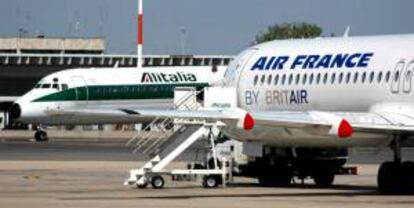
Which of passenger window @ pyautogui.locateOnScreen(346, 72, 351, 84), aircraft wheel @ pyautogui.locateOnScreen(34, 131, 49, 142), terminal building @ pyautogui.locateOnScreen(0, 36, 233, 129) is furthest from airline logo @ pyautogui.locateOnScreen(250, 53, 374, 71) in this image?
terminal building @ pyautogui.locateOnScreen(0, 36, 233, 129)

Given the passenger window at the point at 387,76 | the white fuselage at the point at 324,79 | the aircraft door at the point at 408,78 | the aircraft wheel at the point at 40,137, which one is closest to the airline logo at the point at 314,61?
the white fuselage at the point at 324,79

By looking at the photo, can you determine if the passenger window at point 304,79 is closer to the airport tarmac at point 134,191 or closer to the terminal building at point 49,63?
the airport tarmac at point 134,191

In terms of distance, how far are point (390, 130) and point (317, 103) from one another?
428cm

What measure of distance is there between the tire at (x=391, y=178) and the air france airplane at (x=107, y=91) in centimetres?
4981

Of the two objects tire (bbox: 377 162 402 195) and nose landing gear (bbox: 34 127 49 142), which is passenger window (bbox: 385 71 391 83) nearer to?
tire (bbox: 377 162 402 195)

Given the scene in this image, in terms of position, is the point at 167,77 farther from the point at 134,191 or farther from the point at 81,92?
the point at 134,191

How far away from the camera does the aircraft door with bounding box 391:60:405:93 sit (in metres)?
34.6

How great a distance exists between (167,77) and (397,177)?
50995 millimetres

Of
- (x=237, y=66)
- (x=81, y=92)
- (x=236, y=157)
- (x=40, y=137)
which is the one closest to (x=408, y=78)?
(x=236, y=157)

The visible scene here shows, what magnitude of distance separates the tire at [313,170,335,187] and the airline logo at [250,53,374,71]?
326 centimetres

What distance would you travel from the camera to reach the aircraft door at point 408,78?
34.1m

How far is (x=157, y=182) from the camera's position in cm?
3869

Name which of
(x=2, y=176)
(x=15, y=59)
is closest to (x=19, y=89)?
(x=15, y=59)

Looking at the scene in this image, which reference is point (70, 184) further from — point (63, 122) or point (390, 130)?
point (63, 122)
